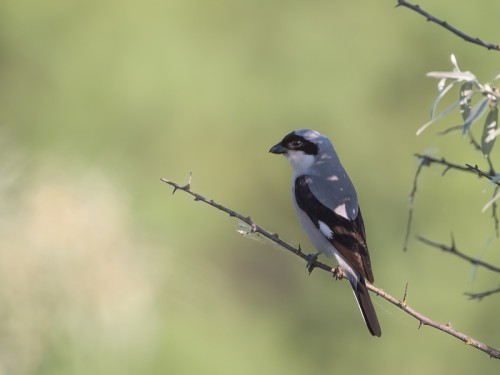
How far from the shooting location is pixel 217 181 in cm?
1147

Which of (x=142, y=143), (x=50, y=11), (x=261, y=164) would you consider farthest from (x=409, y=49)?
(x=50, y=11)

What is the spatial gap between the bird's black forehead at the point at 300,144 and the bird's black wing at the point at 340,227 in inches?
13.0

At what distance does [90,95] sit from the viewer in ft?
35.9

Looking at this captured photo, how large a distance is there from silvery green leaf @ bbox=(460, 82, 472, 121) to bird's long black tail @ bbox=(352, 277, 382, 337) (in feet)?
5.42

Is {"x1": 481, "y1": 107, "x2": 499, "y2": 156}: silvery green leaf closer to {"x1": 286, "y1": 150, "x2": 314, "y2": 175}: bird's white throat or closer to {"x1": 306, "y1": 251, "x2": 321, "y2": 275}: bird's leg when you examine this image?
{"x1": 306, "y1": 251, "x2": 321, "y2": 275}: bird's leg

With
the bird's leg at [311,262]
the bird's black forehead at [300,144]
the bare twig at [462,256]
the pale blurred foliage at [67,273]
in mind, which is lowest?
the pale blurred foliage at [67,273]

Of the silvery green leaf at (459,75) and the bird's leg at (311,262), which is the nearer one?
the silvery green leaf at (459,75)

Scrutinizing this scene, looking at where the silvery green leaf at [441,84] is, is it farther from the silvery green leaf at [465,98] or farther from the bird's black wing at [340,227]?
the bird's black wing at [340,227]

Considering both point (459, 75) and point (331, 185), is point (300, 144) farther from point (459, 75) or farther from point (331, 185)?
point (459, 75)

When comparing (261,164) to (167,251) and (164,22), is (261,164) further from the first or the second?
(167,251)

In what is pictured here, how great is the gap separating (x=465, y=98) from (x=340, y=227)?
190cm

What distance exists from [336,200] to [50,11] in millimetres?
8035

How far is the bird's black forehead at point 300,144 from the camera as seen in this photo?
4820 millimetres

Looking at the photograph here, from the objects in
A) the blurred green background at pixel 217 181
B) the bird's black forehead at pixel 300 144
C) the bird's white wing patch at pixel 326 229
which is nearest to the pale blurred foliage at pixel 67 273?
the blurred green background at pixel 217 181
